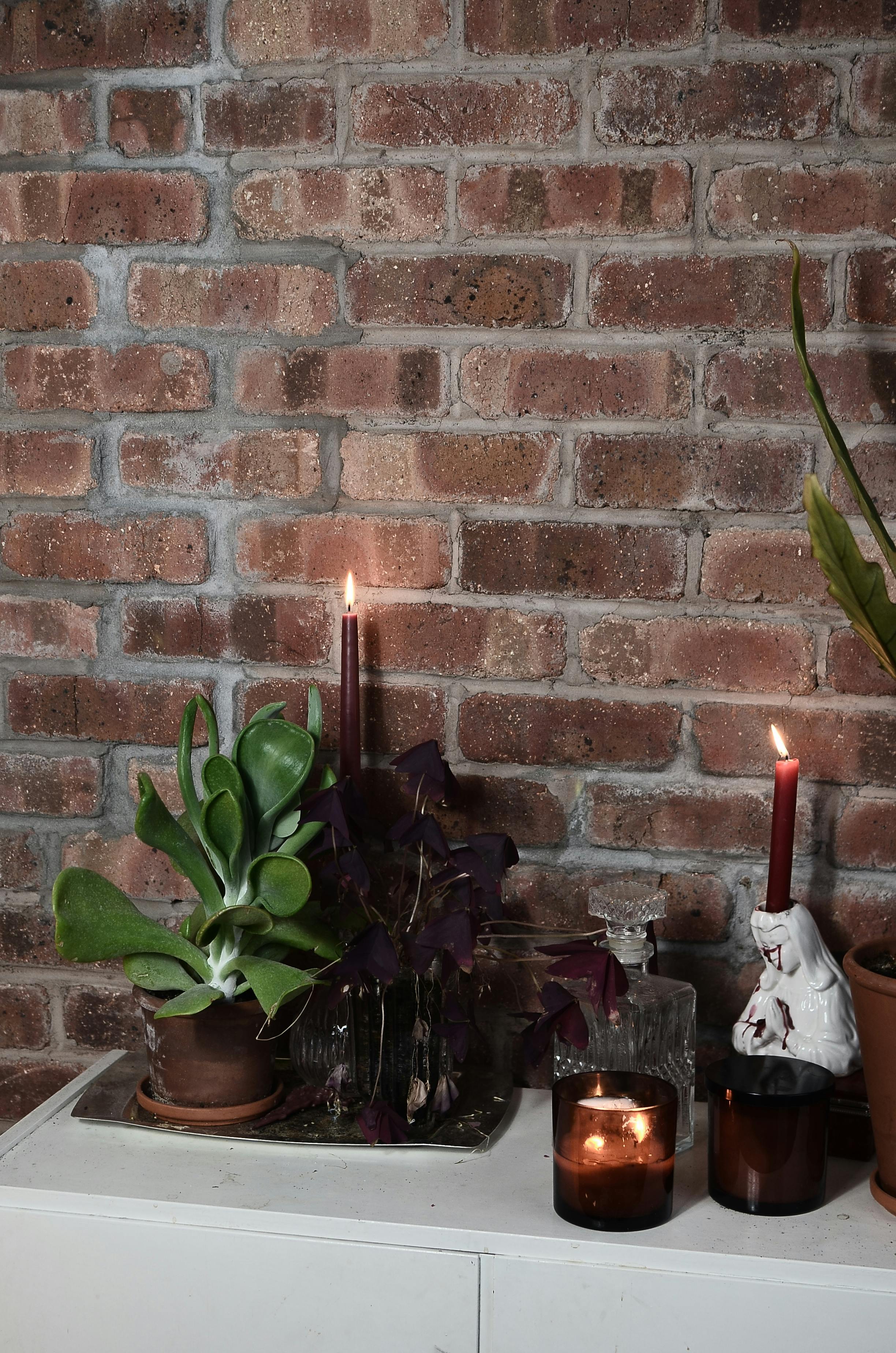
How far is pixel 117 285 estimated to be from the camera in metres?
1.18

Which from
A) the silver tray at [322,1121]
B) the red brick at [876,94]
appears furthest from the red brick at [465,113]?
the silver tray at [322,1121]

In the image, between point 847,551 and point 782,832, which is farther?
point 782,832

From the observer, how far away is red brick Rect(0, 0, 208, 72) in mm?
1148

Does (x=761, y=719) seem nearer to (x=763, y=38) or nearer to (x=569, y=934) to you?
(x=569, y=934)

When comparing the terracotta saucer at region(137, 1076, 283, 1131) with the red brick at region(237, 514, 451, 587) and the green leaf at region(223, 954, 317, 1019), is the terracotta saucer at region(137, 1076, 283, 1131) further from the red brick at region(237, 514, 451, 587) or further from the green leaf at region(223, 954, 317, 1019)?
the red brick at region(237, 514, 451, 587)

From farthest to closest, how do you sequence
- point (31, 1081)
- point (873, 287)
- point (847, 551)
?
point (31, 1081)
point (873, 287)
point (847, 551)

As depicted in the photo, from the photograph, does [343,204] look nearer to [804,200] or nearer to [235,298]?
[235,298]

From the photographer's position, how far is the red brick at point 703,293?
1.08 meters

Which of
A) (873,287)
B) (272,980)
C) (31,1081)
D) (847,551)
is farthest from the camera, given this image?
(31,1081)

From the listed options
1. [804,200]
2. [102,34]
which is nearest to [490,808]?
[804,200]

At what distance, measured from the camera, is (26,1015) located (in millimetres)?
1263

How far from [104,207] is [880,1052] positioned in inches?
42.1

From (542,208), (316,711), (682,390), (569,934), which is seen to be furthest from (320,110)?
(569,934)

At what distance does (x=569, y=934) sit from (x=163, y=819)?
413 millimetres
